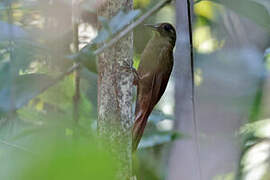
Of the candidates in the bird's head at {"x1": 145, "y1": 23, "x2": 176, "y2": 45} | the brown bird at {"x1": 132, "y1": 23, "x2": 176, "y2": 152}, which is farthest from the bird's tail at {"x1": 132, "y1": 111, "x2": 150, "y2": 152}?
the bird's head at {"x1": 145, "y1": 23, "x2": 176, "y2": 45}

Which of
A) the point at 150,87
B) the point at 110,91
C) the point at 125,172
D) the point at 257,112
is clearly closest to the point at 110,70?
the point at 110,91

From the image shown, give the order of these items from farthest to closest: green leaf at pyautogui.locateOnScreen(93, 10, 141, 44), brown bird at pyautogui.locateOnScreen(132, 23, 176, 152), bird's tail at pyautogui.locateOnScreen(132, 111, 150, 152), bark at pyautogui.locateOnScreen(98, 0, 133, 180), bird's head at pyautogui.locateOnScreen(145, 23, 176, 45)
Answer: bird's head at pyautogui.locateOnScreen(145, 23, 176, 45) → brown bird at pyautogui.locateOnScreen(132, 23, 176, 152) → bird's tail at pyautogui.locateOnScreen(132, 111, 150, 152) → bark at pyautogui.locateOnScreen(98, 0, 133, 180) → green leaf at pyautogui.locateOnScreen(93, 10, 141, 44)

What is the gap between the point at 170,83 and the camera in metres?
2.22

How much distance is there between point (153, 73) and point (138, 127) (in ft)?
1.37

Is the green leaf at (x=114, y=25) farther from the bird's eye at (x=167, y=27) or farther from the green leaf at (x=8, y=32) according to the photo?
the bird's eye at (x=167, y=27)

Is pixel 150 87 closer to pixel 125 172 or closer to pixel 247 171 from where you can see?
pixel 247 171

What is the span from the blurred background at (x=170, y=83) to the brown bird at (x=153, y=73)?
0.32 ft

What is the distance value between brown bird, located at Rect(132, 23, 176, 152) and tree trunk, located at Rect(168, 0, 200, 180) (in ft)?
0.26

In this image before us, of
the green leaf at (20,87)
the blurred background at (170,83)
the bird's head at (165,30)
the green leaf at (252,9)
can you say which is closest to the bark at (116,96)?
the blurred background at (170,83)

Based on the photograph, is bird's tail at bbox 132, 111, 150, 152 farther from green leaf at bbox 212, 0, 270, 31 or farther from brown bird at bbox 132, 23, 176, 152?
green leaf at bbox 212, 0, 270, 31

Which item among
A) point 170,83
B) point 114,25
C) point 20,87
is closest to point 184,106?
point 170,83

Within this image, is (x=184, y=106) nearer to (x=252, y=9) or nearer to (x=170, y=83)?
(x=170, y=83)

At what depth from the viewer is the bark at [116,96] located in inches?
→ 46.8

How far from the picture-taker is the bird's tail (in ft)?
4.80
